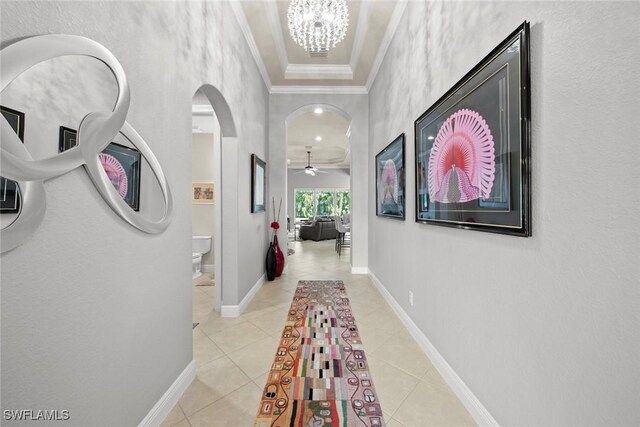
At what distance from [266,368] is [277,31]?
11.3 ft

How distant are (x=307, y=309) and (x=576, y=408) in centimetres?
222

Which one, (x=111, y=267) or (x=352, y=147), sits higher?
(x=352, y=147)

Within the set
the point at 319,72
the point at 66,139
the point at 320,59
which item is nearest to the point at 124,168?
the point at 66,139

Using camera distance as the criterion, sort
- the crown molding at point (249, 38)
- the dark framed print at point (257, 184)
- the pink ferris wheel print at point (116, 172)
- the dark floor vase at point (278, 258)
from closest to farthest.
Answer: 1. the pink ferris wheel print at point (116, 172)
2. the crown molding at point (249, 38)
3. the dark framed print at point (257, 184)
4. the dark floor vase at point (278, 258)

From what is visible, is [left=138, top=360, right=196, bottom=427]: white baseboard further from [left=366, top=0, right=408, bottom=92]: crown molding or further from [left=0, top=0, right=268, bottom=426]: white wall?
[left=366, top=0, right=408, bottom=92]: crown molding

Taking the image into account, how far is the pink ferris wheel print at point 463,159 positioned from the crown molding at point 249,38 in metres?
2.29

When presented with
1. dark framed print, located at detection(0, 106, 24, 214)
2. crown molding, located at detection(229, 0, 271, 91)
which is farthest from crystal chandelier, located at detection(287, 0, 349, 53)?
dark framed print, located at detection(0, 106, 24, 214)

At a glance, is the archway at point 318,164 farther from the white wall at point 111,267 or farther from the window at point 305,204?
the white wall at point 111,267

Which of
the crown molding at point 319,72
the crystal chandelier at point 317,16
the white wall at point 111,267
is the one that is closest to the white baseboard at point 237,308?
the white wall at point 111,267

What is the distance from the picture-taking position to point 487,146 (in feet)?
3.96

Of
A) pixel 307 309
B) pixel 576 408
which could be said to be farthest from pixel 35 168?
pixel 307 309

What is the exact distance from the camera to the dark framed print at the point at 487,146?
1004 mm

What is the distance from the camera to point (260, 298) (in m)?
3.08

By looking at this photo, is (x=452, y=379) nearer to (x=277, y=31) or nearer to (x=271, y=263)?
(x=271, y=263)
